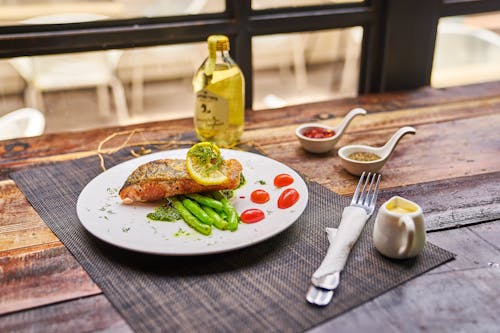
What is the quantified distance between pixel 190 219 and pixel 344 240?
11.8 inches

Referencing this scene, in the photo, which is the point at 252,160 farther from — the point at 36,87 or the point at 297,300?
the point at 36,87

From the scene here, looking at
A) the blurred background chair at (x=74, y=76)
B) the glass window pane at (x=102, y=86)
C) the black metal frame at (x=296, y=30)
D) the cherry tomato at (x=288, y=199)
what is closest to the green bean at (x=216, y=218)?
the cherry tomato at (x=288, y=199)

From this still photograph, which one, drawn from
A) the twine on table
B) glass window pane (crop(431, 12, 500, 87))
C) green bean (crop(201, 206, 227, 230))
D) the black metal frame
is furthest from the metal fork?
glass window pane (crop(431, 12, 500, 87))

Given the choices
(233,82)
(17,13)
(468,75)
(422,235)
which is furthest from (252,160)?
(468,75)

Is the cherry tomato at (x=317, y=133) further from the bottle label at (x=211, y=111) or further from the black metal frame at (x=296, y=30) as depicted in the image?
the black metal frame at (x=296, y=30)

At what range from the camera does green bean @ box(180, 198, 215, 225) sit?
3.31 ft

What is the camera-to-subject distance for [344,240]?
94 cm

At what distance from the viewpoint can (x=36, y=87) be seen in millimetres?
2568

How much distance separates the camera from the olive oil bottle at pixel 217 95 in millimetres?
1386

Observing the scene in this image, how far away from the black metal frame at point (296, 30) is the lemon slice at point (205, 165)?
671 mm

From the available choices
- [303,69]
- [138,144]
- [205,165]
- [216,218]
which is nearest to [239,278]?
[216,218]

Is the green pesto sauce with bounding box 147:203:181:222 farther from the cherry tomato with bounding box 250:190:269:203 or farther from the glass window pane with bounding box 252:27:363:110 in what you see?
the glass window pane with bounding box 252:27:363:110

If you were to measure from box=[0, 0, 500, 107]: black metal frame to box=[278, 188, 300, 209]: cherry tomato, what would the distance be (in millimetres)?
773

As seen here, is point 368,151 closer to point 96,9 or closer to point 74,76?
point 96,9
